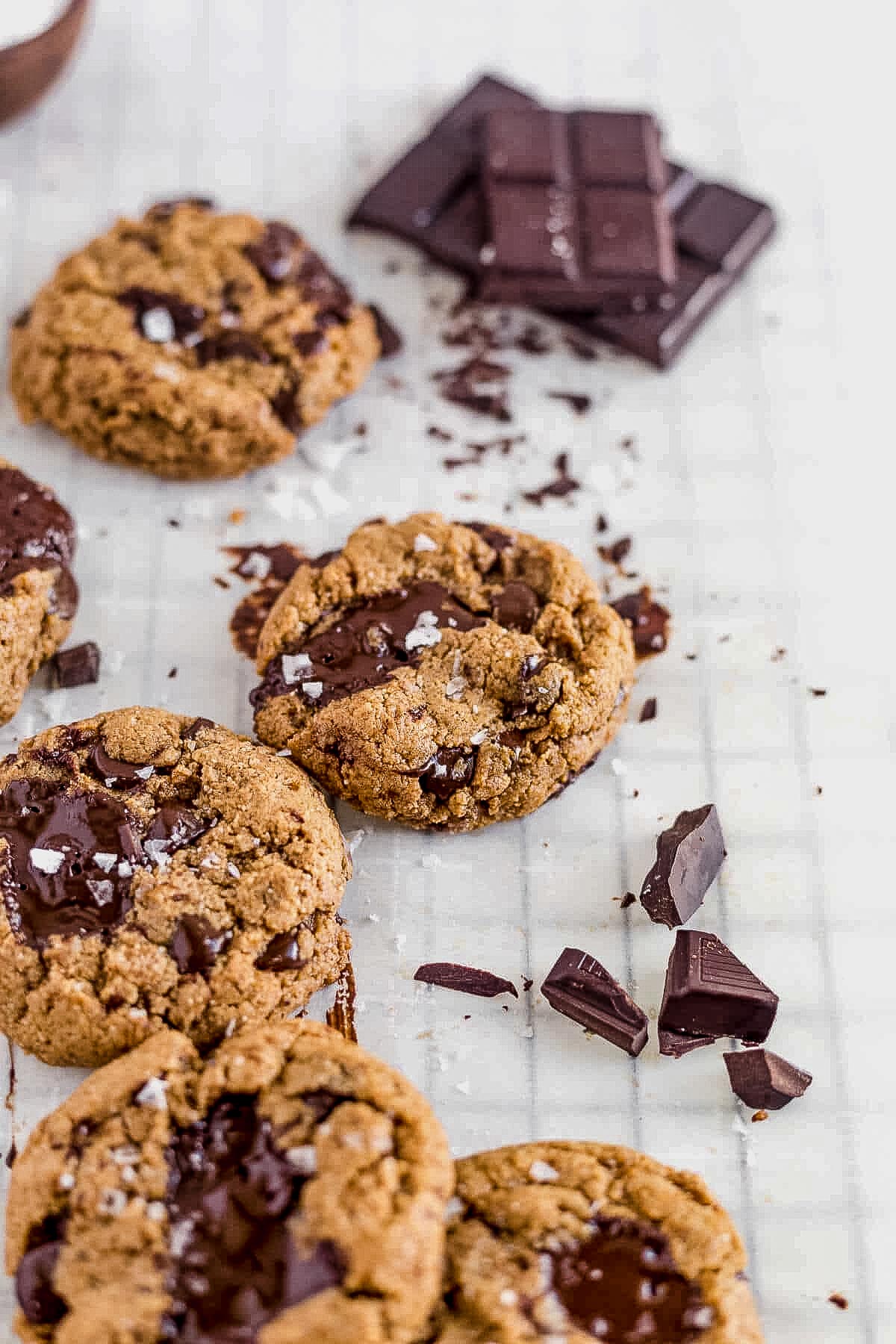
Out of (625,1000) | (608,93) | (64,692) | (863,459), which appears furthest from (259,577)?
(608,93)

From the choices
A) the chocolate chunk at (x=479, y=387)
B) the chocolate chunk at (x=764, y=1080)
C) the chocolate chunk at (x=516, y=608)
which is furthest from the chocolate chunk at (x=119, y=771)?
the chocolate chunk at (x=479, y=387)

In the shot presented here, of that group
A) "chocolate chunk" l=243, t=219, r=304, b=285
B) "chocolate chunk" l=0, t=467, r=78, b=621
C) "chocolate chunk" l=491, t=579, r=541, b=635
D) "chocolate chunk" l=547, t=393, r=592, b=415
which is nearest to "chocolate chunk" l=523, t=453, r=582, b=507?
"chocolate chunk" l=547, t=393, r=592, b=415

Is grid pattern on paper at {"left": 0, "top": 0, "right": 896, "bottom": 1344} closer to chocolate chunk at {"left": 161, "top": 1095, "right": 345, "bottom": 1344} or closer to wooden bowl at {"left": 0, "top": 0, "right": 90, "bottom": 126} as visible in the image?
wooden bowl at {"left": 0, "top": 0, "right": 90, "bottom": 126}

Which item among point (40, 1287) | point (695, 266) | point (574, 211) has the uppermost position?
point (574, 211)

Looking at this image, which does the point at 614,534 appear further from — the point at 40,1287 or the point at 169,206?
the point at 40,1287

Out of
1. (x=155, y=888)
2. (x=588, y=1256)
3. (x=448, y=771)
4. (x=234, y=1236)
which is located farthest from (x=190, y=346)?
(x=588, y=1256)

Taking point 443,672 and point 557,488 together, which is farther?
point 557,488
